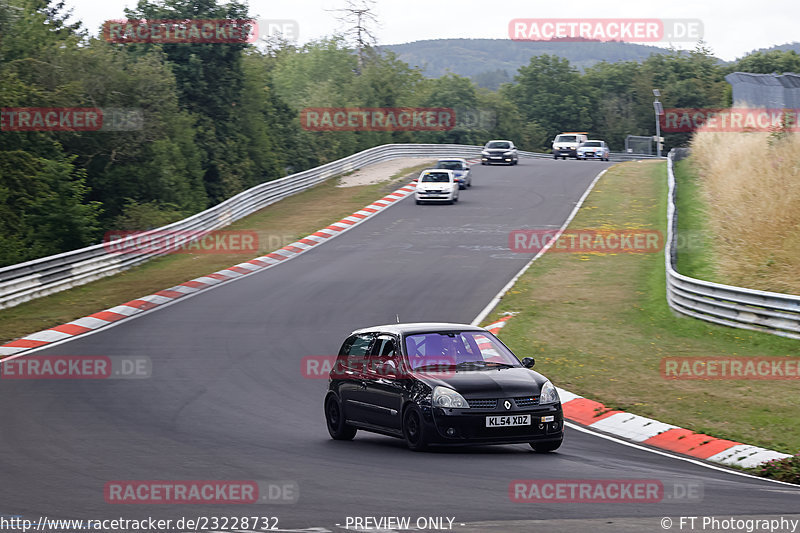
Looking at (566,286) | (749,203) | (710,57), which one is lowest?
(566,286)

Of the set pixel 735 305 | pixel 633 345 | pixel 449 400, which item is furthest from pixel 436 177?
pixel 449 400

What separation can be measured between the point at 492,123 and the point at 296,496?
3913 inches

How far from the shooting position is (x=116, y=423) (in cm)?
1371

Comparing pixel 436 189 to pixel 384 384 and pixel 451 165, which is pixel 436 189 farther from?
pixel 384 384

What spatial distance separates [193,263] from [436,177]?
1597 centimetres

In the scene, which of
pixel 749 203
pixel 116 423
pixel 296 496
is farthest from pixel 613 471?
pixel 749 203

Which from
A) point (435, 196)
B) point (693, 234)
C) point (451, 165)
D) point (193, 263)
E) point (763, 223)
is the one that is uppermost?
point (451, 165)

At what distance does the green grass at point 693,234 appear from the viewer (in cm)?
2714

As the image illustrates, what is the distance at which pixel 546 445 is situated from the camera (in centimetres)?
1147

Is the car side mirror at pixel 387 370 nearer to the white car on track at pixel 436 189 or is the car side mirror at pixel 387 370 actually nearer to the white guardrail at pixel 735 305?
the white guardrail at pixel 735 305

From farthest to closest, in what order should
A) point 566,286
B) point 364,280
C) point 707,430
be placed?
point 364,280 < point 566,286 < point 707,430

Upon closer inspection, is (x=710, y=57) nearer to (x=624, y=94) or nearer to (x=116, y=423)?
(x=624, y=94)

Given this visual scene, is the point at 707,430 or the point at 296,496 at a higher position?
the point at 296,496

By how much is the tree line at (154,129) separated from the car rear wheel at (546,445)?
2417cm
